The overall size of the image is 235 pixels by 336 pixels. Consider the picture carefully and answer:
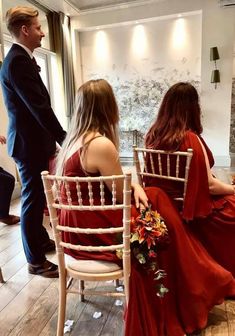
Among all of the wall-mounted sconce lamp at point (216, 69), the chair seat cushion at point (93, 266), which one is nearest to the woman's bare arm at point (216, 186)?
the chair seat cushion at point (93, 266)

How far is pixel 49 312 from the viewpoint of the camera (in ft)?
5.44

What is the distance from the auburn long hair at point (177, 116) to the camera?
163 cm

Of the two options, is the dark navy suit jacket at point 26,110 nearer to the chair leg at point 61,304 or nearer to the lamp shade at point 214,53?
the chair leg at point 61,304

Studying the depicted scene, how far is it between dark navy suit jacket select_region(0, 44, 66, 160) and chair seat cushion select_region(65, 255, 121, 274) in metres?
0.83

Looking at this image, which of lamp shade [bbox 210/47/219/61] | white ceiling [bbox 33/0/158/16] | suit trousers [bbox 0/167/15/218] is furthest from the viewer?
white ceiling [bbox 33/0/158/16]

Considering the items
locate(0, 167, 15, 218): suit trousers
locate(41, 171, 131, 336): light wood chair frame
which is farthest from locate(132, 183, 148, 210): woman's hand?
locate(0, 167, 15, 218): suit trousers

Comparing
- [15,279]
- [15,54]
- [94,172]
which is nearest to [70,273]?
[94,172]

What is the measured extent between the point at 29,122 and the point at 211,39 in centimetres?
402

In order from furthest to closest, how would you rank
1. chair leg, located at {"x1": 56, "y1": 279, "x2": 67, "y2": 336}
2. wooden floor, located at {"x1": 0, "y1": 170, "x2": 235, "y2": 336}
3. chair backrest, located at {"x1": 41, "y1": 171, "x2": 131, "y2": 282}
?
wooden floor, located at {"x1": 0, "y1": 170, "x2": 235, "y2": 336}, chair leg, located at {"x1": 56, "y1": 279, "x2": 67, "y2": 336}, chair backrest, located at {"x1": 41, "y1": 171, "x2": 131, "y2": 282}

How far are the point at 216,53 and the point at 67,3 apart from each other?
2500mm

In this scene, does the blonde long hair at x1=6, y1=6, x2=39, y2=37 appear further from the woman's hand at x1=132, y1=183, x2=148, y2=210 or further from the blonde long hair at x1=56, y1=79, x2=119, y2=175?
the woman's hand at x1=132, y1=183, x2=148, y2=210

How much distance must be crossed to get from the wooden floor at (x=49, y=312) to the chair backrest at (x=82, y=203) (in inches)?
18.4

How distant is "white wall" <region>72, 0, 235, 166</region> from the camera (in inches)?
186

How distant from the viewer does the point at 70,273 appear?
1313 mm
